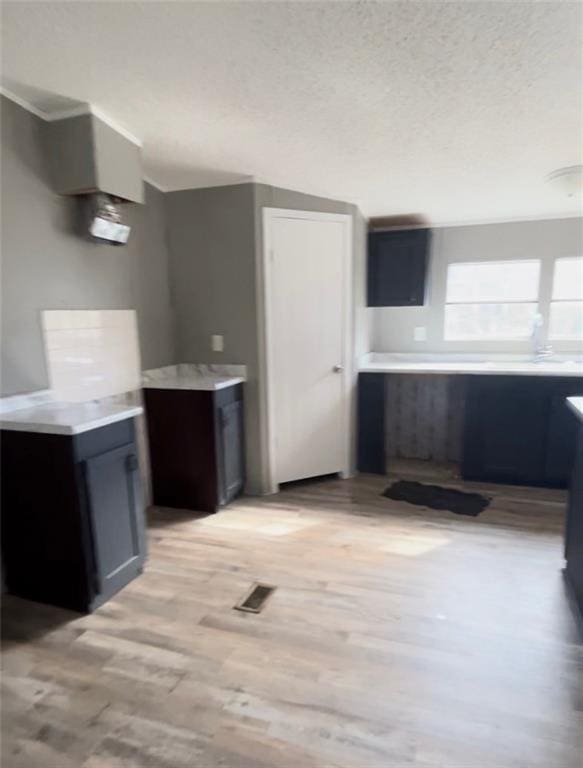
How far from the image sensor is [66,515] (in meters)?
1.84

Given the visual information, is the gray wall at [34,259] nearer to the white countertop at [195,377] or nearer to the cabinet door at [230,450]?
the white countertop at [195,377]

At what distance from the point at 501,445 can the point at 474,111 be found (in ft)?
7.65

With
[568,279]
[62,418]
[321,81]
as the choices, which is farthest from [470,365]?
[62,418]

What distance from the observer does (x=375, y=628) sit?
177 cm

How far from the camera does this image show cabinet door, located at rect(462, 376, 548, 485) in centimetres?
315

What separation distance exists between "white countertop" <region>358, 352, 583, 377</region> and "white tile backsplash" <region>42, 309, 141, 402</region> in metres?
1.79

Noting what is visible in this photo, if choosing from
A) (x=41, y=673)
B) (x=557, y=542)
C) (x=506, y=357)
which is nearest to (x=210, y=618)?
(x=41, y=673)

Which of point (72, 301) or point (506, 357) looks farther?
point (506, 357)

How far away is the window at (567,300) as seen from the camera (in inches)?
143

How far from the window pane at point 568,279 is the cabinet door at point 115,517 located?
3.71 meters

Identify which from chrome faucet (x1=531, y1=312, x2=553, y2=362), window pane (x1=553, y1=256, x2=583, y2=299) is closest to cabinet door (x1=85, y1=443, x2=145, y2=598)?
chrome faucet (x1=531, y1=312, x2=553, y2=362)

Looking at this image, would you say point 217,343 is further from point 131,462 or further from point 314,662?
point 314,662

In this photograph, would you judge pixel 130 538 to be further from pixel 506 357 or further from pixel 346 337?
pixel 506 357

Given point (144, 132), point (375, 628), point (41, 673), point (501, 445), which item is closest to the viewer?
point (41, 673)
